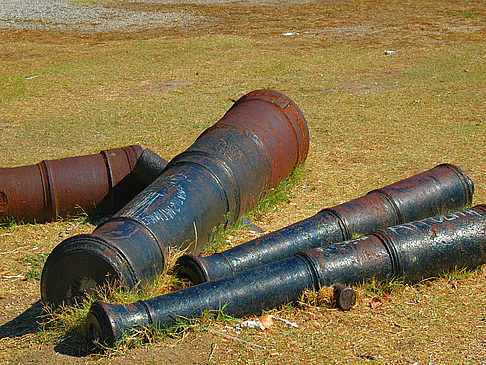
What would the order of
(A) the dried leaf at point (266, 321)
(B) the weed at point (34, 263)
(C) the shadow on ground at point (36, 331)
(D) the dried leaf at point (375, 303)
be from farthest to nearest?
(B) the weed at point (34, 263) < (D) the dried leaf at point (375, 303) < (A) the dried leaf at point (266, 321) < (C) the shadow on ground at point (36, 331)

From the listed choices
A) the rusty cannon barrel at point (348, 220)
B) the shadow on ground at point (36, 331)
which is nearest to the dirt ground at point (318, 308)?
the shadow on ground at point (36, 331)

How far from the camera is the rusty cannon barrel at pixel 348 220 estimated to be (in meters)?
4.65

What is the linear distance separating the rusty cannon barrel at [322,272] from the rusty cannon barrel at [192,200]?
394mm

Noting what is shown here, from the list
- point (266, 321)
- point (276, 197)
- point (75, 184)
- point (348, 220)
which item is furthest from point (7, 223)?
point (348, 220)

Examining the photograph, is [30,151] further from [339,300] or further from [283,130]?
[339,300]

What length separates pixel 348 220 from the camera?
5.27m

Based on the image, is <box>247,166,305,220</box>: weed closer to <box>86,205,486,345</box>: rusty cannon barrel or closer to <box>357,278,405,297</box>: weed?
<box>86,205,486,345</box>: rusty cannon barrel

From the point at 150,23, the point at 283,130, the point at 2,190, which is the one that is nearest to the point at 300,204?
the point at 283,130

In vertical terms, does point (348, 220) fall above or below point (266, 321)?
above

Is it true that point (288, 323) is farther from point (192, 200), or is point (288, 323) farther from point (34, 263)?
point (34, 263)

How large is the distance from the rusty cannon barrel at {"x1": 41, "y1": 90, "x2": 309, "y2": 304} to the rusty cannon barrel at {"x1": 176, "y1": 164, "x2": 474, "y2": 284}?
14.4 inches

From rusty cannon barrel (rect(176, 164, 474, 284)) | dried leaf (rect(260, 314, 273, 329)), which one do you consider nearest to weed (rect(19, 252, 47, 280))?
rusty cannon barrel (rect(176, 164, 474, 284))

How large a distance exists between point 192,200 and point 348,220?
134cm

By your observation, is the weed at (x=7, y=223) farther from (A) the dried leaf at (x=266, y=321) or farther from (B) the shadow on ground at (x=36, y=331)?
(A) the dried leaf at (x=266, y=321)
